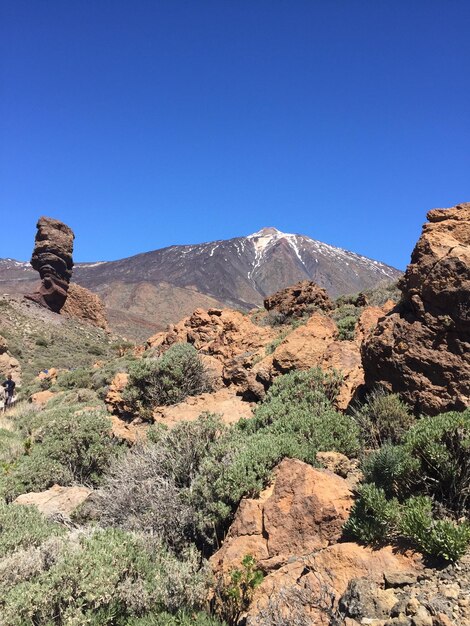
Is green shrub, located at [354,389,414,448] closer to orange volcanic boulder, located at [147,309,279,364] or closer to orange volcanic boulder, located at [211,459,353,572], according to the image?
orange volcanic boulder, located at [211,459,353,572]

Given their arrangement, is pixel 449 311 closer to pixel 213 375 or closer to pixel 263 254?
pixel 213 375

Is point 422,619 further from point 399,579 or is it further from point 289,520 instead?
point 289,520

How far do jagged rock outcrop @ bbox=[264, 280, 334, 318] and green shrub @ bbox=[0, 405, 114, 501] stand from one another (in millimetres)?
9772

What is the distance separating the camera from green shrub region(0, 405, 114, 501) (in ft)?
20.2

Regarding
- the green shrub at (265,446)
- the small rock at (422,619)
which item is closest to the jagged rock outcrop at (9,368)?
the green shrub at (265,446)

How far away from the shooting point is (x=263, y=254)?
7574 inches

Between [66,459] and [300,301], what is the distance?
11295 mm

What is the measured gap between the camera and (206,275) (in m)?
158

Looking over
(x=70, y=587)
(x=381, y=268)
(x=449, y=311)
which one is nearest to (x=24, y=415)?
(x=70, y=587)

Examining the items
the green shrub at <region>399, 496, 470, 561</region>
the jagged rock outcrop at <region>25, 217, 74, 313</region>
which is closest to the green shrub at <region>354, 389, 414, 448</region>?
the green shrub at <region>399, 496, 470, 561</region>

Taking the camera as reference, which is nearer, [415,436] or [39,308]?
[415,436]

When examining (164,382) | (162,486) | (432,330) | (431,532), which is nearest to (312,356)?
(432,330)

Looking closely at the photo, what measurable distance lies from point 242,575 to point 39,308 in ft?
140

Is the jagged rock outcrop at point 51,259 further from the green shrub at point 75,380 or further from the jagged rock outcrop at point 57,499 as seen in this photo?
the jagged rock outcrop at point 57,499
